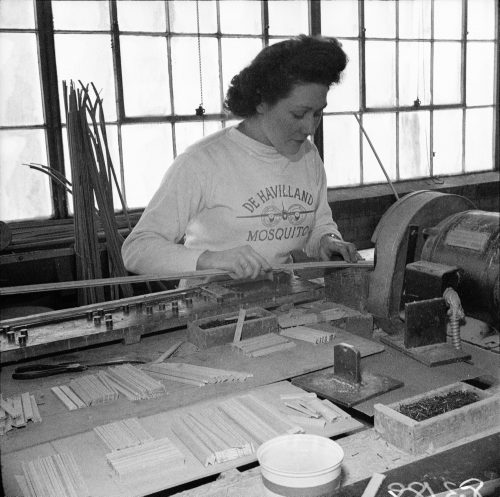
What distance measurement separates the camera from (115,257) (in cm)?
410

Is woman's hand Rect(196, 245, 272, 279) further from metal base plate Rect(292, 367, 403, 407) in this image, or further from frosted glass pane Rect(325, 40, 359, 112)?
frosted glass pane Rect(325, 40, 359, 112)

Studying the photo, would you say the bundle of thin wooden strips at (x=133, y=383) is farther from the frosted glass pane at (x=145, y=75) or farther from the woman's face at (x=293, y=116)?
the frosted glass pane at (x=145, y=75)

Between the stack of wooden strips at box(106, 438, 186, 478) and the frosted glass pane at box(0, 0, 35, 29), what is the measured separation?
3.47 meters

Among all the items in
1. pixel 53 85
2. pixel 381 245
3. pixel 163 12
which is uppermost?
pixel 163 12

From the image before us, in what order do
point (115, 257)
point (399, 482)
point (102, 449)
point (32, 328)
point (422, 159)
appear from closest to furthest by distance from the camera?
point (399, 482)
point (102, 449)
point (32, 328)
point (115, 257)
point (422, 159)

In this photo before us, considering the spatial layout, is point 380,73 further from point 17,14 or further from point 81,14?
point 17,14

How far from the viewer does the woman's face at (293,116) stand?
8.48ft

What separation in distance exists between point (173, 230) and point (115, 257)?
160cm

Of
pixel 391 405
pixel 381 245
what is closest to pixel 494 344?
pixel 381 245

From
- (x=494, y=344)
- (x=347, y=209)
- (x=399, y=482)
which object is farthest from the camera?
(x=347, y=209)

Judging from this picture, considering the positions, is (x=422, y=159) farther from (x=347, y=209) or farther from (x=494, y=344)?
(x=494, y=344)

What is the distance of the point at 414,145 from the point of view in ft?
20.2

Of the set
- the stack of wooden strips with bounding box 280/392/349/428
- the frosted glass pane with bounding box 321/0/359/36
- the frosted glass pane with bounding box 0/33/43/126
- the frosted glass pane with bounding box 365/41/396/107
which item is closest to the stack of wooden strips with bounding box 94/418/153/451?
the stack of wooden strips with bounding box 280/392/349/428

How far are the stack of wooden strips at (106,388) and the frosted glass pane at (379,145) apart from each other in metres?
4.27
